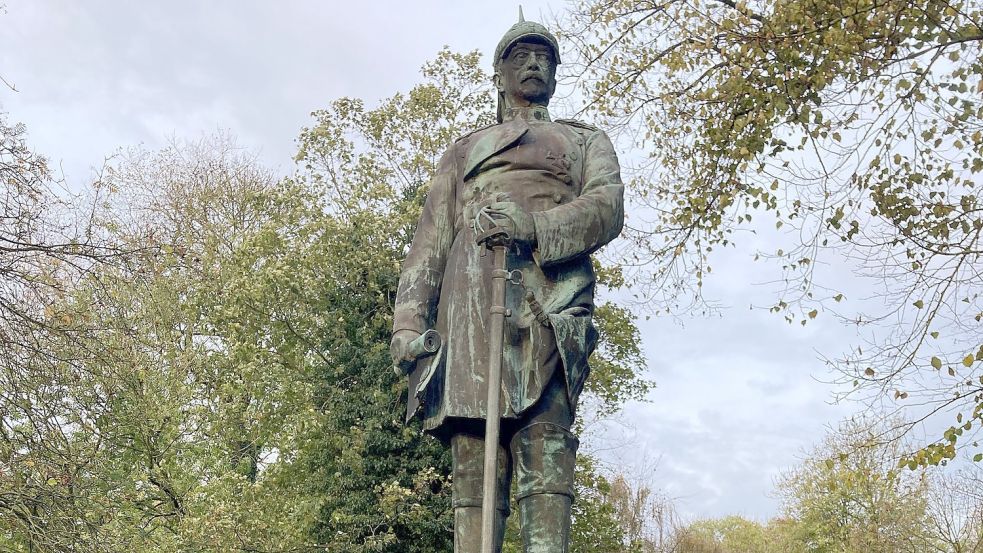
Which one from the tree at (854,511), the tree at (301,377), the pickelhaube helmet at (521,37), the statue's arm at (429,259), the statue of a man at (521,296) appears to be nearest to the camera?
the statue of a man at (521,296)

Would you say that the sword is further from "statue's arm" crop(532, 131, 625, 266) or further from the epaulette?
the epaulette

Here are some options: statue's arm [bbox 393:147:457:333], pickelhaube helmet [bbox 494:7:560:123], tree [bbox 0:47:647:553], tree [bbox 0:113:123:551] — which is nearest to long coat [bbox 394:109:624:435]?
statue's arm [bbox 393:147:457:333]

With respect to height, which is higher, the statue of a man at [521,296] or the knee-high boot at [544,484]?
the statue of a man at [521,296]

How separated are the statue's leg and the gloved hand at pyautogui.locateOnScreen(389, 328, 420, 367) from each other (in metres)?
0.49

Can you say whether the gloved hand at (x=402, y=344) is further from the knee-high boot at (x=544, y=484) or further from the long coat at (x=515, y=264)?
the knee-high boot at (x=544, y=484)

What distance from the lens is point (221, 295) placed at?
75.8 feet

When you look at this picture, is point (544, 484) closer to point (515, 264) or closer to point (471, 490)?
point (471, 490)

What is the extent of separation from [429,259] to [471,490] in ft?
4.32

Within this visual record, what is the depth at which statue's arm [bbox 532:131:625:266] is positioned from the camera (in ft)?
18.7

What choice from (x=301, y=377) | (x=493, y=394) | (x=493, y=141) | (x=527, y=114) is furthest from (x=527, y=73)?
(x=301, y=377)

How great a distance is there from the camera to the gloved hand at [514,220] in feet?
18.3

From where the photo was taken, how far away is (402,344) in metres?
5.84

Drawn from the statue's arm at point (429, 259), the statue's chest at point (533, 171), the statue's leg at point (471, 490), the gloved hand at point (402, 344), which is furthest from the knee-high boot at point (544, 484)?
the statue's chest at point (533, 171)

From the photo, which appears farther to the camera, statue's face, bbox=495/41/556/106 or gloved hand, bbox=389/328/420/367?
statue's face, bbox=495/41/556/106
